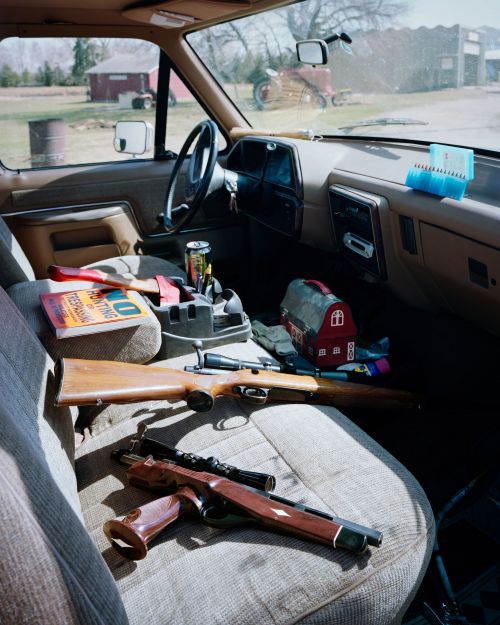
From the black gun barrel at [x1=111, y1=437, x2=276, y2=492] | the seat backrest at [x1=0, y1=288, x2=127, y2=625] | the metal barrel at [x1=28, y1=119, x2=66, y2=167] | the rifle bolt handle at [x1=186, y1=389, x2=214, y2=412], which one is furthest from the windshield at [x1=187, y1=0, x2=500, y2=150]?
the seat backrest at [x1=0, y1=288, x2=127, y2=625]

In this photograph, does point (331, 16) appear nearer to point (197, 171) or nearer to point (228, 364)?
point (197, 171)

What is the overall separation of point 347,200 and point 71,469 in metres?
1.48

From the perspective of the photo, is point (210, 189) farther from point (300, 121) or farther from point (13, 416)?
point (13, 416)

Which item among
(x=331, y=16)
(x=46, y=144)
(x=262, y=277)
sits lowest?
(x=262, y=277)

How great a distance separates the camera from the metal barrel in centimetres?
305

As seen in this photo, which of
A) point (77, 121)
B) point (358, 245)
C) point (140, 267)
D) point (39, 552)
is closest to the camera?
point (39, 552)

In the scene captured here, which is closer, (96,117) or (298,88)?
(298,88)

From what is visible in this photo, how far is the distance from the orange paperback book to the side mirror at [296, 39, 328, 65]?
1412 millimetres

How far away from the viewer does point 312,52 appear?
2.76 metres

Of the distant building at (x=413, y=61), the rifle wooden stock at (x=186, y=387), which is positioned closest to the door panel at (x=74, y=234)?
the distant building at (x=413, y=61)

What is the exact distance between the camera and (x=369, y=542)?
1177 millimetres

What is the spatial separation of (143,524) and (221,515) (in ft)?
0.55

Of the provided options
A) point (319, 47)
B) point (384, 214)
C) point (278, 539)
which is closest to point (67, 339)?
point (278, 539)

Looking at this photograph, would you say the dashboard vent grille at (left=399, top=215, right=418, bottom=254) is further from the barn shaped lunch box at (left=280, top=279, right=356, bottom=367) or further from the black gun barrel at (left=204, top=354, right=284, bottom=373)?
the black gun barrel at (left=204, top=354, right=284, bottom=373)
